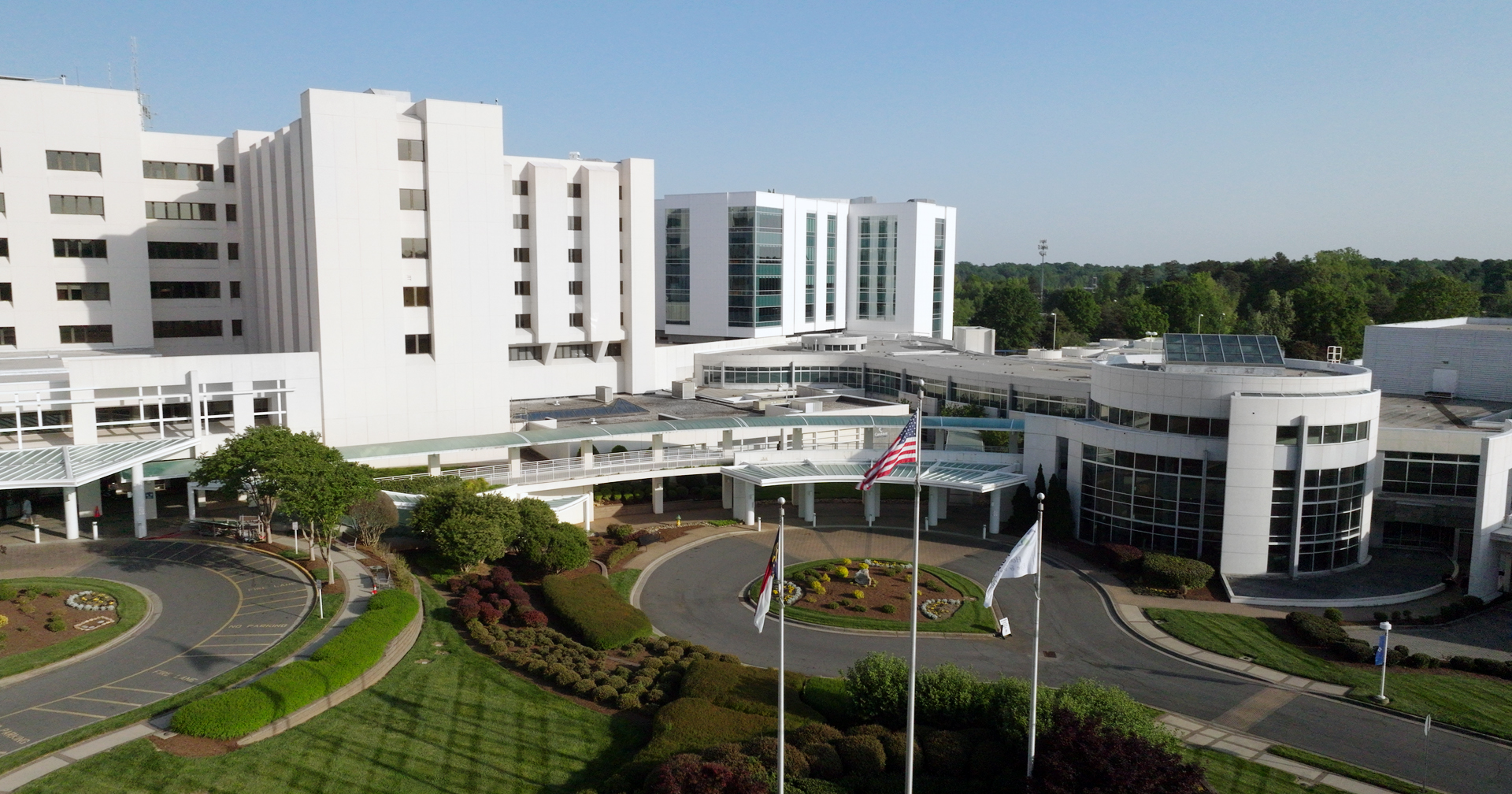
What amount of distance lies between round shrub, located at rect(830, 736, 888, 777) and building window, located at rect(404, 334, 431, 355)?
44.2 metres

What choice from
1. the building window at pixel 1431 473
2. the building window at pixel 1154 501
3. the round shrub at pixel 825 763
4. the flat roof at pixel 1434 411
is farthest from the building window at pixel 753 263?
the round shrub at pixel 825 763

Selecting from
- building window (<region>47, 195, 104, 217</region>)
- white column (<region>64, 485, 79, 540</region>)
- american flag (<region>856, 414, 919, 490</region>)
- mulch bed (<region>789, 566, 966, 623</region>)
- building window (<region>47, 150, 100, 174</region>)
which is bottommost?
mulch bed (<region>789, 566, 966, 623</region>)

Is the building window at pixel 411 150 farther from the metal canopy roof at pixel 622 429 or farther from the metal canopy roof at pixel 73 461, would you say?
the metal canopy roof at pixel 73 461

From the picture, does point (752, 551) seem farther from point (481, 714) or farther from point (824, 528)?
point (481, 714)

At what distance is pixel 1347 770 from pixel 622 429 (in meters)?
43.3

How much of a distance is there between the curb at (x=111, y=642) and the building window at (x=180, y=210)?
35.6 metres

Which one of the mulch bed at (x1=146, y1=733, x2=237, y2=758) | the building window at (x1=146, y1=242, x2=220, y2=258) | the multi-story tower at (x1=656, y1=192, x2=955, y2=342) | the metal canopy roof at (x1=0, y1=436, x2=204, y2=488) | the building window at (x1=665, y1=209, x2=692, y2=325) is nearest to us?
the mulch bed at (x1=146, y1=733, x2=237, y2=758)

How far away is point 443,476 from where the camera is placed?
54.8 m

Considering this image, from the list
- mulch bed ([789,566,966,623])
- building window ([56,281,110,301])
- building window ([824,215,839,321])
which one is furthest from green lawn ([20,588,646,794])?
building window ([824,215,839,321])

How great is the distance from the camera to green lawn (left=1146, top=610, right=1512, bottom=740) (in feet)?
115

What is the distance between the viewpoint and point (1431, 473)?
53.8m

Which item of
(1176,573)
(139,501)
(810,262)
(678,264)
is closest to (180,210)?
(139,501)

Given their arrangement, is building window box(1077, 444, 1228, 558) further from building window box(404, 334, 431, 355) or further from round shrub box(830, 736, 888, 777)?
building window box(404, 334, 431, 355)

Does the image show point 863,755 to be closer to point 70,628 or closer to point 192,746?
point 192,746
